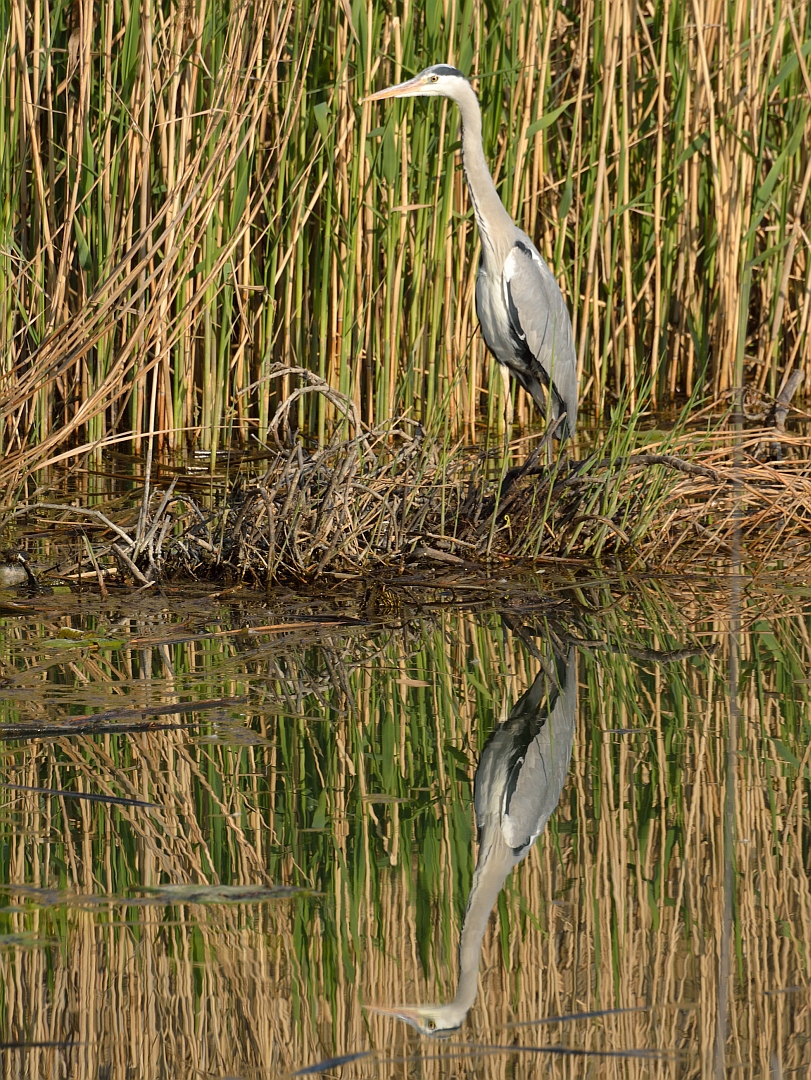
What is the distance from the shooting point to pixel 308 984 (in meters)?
2.00

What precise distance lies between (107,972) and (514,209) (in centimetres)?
432

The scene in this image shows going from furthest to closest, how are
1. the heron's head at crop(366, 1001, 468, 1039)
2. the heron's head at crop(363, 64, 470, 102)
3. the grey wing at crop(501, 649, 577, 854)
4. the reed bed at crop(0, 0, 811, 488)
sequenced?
the reed bed at crop(0, 0, 811, 488) < the heron's head at crop(363, 64, 470, 102) < the grey wing at crop(501, 649, 577, 854) < the heron's head at crop(366, 1001, 468, 1039)

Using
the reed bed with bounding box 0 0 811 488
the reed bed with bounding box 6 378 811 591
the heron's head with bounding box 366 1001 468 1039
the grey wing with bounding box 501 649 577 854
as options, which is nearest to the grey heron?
the reed bed with bounding box 0 0 811 488

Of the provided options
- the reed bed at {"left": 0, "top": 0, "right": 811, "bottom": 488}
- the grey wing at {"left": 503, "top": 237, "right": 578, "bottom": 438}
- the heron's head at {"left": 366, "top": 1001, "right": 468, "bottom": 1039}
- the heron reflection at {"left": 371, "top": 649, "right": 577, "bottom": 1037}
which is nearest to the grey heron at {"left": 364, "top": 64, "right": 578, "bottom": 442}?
the grey wing at {"left": 503, "top": 237, "right": 578, "bottom": 438}

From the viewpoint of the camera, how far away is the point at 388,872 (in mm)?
2328

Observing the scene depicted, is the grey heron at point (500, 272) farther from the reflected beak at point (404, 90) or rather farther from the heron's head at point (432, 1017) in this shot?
the heron's head at point (432, 1017)

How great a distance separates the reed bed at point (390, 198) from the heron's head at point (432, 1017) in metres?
2.92

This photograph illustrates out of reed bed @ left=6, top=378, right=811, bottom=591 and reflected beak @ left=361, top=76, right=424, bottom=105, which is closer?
reed bed @ left=6, top=378, right=811, bottom=591

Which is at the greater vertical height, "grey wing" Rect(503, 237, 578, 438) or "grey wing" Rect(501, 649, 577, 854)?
"grey wing" Rect(503, 237, 578, 438)

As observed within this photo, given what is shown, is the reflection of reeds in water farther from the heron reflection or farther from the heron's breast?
the heron's breast

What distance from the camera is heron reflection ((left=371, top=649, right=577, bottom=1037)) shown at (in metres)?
1.96

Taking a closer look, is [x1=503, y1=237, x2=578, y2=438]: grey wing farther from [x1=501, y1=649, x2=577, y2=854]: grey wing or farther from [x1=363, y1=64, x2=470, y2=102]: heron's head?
[x1=501, y1=649, x2=577, y2=854]: grey wing

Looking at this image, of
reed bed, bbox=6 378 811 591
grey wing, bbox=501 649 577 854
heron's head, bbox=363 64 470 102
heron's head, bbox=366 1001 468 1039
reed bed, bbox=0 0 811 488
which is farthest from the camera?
reed bed, bbox=0 0 811 488

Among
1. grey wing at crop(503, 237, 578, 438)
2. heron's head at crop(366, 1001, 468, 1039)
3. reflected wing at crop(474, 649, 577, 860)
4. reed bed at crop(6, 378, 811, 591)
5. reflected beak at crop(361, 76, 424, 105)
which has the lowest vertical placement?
reflected wing at crop(474, 649, 577, 860)
